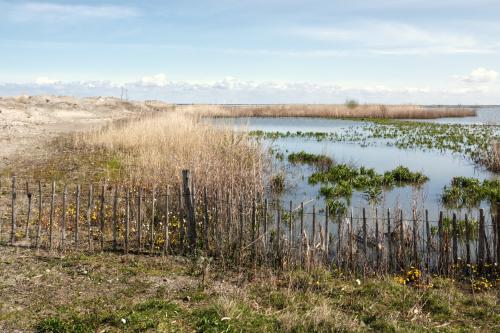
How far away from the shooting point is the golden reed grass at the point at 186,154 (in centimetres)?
1047

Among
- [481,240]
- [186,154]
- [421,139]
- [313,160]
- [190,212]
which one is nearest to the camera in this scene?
[481,240]

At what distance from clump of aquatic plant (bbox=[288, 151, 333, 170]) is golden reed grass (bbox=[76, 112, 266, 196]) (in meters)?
4.44

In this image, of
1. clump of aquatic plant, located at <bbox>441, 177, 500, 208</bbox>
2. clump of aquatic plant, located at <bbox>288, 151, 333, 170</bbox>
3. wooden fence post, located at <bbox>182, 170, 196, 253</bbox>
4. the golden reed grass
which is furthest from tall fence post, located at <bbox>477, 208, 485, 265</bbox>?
clump of aquatic plant, located at <bbox>288, 151, 333, 170</bbox>

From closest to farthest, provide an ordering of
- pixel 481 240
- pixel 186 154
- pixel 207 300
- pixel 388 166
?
1. pixel 207 300
2. pixel 481 240
3. pixel 186 154
4. pixel 388 166

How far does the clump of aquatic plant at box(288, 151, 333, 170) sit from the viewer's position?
19.6 metres

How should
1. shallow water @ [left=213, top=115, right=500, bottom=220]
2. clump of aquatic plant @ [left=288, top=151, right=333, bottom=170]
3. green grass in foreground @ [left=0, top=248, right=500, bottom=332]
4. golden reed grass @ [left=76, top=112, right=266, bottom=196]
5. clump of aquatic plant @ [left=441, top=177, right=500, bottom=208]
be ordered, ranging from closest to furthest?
green grass in foreground @ [left=0, top=248, right=500, bottom=332], golden reed grass @ [left=76, top=112, right=266, bottom=196], clump of aquatic plant @ [left=441, top=177, right=500, bottom=208], shallow water @ [left=213, top=115, right=500, bottom=220], clump of aquatic plant @ [left=288, top=151, right=333, bottom=170]

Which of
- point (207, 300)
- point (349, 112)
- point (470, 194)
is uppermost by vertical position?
point (349, 112)

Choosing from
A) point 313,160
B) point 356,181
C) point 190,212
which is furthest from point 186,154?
point 313,160

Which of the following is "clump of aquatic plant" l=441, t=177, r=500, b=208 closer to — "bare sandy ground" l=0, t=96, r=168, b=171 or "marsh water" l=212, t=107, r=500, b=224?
"marsh water" l=212, t=107, r=500, b=224

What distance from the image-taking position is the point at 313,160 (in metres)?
20.7

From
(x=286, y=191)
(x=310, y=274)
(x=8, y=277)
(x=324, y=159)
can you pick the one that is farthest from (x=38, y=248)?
(x=324, y=159)

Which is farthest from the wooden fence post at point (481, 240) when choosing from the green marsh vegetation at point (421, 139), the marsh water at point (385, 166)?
the green marsh vegetation at point (421, 139)

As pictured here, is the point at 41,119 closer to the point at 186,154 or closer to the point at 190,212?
the point at 186,154

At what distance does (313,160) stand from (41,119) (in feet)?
75.2
